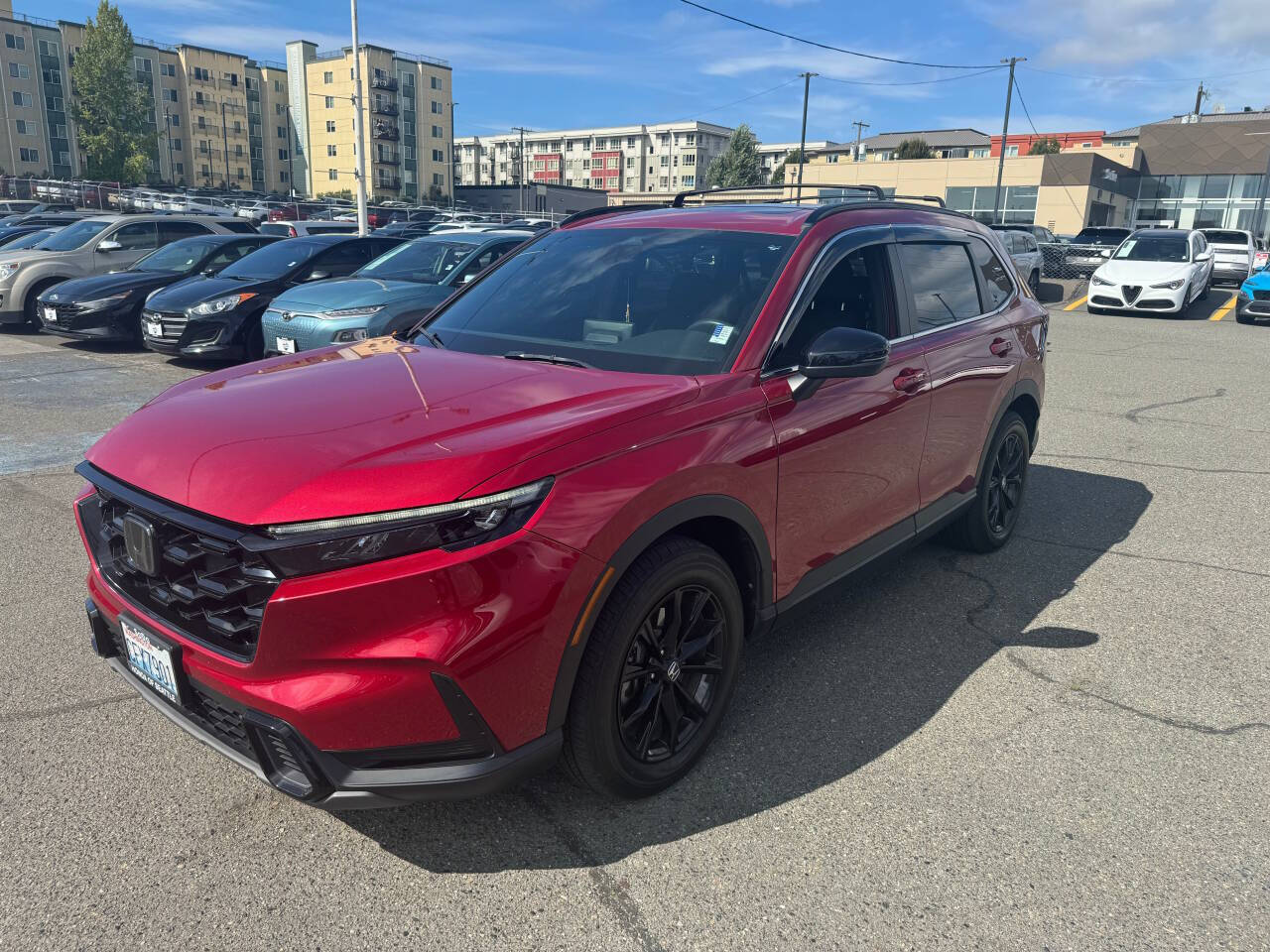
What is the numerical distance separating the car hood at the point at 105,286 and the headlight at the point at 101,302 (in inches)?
2.3

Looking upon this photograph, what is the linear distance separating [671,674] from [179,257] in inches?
504

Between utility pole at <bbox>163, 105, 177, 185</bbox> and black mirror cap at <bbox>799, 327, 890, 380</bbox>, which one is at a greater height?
utility pole at <bbox>163, 105, 177, 185</bbox>

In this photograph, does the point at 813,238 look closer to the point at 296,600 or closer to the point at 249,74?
the point at 296,600

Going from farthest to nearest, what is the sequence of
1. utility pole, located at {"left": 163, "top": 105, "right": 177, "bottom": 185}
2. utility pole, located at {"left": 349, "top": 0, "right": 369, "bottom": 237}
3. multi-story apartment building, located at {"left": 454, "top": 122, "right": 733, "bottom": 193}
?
1. multi-story apartment building, located at {"left": 454, "top": 122, "right": 733, "bottom": 193}
2. utility pole, located at {"left": 163, "top": 105, "right": 177, "bottom": 185}
3. utility pole, located at {"left": 349, "top": 0, "right": 369, "bottom": 237}

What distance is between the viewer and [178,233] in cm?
1516

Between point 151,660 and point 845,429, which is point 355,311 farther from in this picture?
point 151,660

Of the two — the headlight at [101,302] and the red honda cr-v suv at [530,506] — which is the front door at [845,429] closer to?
the red honda cr-v suv at [530,506]

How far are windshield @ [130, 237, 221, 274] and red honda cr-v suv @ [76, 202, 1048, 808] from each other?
35.0 ft

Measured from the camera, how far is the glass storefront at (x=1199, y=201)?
5650 cm

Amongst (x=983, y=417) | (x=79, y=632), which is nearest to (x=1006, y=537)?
(x=983, y=417)

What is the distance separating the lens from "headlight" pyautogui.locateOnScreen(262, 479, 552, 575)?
2152mm

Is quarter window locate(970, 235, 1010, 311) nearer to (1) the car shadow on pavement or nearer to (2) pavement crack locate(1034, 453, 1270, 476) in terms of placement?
(1) the car shadow on pavement

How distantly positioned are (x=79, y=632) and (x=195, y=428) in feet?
6.42

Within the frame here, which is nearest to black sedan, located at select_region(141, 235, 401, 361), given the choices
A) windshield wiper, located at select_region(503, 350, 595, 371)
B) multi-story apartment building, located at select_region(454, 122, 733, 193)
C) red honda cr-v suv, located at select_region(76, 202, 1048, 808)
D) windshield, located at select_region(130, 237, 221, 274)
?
windshield, located at select_region(130, 237, 221, 274)
